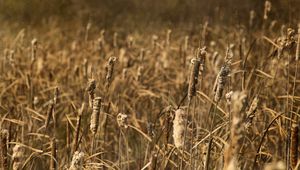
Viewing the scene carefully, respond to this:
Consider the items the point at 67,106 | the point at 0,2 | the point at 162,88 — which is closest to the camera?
the point at 67,106

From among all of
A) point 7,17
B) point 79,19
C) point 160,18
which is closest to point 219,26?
point 160,18

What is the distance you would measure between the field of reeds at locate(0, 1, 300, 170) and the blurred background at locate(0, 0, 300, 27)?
2.78m

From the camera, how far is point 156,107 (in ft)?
12.0

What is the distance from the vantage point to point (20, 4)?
10148 millimetres

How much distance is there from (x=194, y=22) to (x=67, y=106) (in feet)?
19.5

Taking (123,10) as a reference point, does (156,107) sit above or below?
below

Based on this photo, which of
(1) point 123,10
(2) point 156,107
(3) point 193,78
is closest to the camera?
(3) point 193,78

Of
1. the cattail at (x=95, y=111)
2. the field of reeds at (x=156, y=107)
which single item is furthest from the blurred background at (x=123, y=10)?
the cattail at (x=95, y=111)

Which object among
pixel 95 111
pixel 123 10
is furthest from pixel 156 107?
pixel 123 10

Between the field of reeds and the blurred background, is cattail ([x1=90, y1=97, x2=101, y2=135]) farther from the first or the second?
the blurred background

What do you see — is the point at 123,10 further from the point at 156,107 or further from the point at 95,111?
the point at 95,111

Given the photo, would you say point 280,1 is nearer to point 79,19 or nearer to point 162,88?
point 79,19

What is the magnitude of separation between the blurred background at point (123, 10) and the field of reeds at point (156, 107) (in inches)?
109

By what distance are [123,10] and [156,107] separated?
23.3 feet
